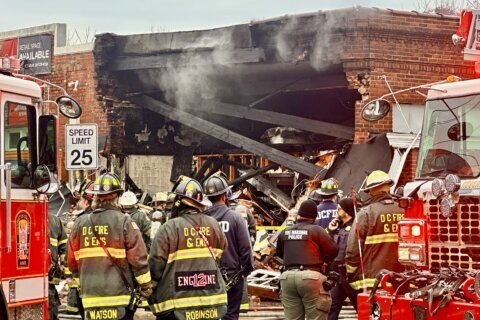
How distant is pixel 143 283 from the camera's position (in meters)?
8.57

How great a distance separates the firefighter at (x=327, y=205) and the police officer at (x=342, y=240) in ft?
2.39

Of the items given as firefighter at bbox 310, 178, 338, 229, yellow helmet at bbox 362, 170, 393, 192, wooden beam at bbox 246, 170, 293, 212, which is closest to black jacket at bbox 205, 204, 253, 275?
yellow helmet at bbox 362, 170, 393, 192

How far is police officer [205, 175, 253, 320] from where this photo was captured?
34.3ft

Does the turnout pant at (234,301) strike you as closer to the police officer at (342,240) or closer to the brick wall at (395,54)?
the police officer at (342,240)

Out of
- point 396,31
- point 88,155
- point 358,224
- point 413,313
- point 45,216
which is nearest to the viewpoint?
point 413,313

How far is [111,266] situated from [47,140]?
1.25 metres

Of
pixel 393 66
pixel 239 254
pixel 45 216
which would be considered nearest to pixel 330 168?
pixel 393 66

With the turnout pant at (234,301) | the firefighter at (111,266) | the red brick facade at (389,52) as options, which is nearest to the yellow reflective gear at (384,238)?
the turnout pant at (234,301)

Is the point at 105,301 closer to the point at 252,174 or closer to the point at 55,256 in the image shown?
the point at 55,256

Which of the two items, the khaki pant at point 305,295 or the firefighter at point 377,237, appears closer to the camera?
the firefighter at point 377,237

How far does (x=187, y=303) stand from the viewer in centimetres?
870

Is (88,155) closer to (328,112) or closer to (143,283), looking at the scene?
(328,112)

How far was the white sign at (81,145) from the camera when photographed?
16.0 meters

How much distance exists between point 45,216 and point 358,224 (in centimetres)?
290
